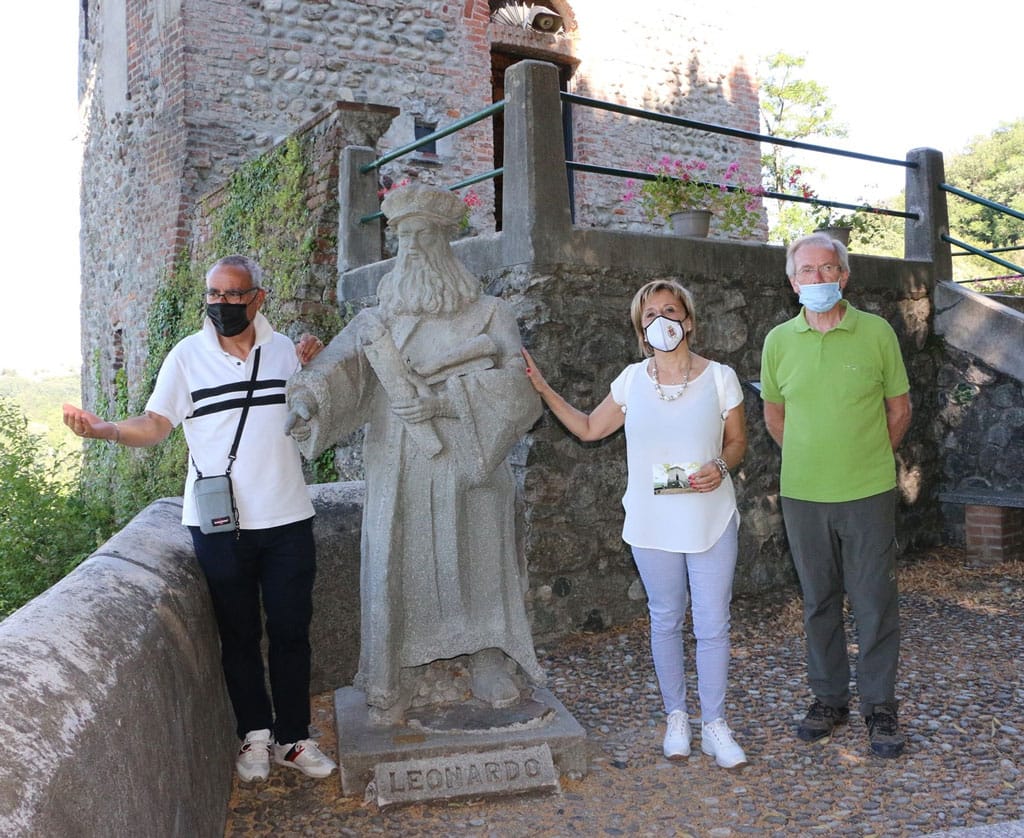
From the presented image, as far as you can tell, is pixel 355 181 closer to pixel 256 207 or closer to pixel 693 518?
pixel 256 207

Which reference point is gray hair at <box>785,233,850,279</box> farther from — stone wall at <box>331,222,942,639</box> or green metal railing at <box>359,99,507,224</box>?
green metal railing at <box>359,99,507,224</box>

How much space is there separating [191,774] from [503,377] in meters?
1.55

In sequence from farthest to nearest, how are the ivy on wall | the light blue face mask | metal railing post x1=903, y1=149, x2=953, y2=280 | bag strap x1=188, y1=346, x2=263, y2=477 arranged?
metal railing post x1=903, y1=149, x2=953, y2=280, the ivy on wall, the light blue face mask, bag strap x1=188, y1=346, x2=263, y2=477

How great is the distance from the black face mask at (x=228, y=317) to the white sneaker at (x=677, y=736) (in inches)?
83.7

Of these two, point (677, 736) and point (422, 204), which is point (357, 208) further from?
point (677, 736)

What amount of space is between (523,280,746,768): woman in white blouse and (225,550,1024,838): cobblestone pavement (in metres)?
0.27

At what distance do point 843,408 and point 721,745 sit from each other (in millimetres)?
1322

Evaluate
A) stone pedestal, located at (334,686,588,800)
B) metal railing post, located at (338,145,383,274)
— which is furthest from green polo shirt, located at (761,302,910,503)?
metal railing post, located at (338,145,383,274)

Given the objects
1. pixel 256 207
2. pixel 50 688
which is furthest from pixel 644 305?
pixel 256 207

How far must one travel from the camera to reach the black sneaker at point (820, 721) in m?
3.82

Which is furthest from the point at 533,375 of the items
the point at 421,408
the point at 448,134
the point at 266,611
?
the point at 448,134

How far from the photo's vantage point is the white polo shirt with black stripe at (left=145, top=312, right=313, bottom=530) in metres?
3.27

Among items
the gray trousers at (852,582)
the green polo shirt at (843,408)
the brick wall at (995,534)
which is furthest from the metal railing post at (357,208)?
the brick wall at (995,534)

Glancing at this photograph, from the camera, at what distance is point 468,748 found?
3.36m
